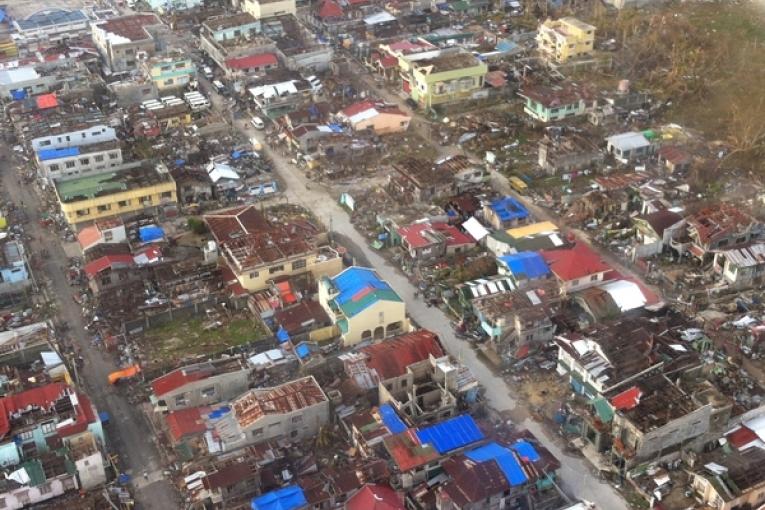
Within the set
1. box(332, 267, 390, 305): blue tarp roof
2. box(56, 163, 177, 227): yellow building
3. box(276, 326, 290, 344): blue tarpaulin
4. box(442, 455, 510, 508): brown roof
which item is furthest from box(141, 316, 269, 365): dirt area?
box(442, 455, 510, 508): brown roof

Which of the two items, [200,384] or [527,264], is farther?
[527,264]

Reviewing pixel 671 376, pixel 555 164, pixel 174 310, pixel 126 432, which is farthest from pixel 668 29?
pixel 126 432

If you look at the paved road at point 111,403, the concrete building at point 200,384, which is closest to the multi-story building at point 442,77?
the paved road at point 111,403

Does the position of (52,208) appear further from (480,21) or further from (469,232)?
(480,21)

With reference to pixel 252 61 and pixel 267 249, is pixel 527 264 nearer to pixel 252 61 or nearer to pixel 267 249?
pixel 267 249

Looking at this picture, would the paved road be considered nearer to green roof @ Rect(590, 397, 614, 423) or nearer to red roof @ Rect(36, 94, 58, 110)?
red roof @ Rect(36, 94, 58, 110)

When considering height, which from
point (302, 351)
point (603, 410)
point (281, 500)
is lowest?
point (302, 351)

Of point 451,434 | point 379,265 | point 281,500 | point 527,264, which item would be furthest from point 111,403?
point 527,264
